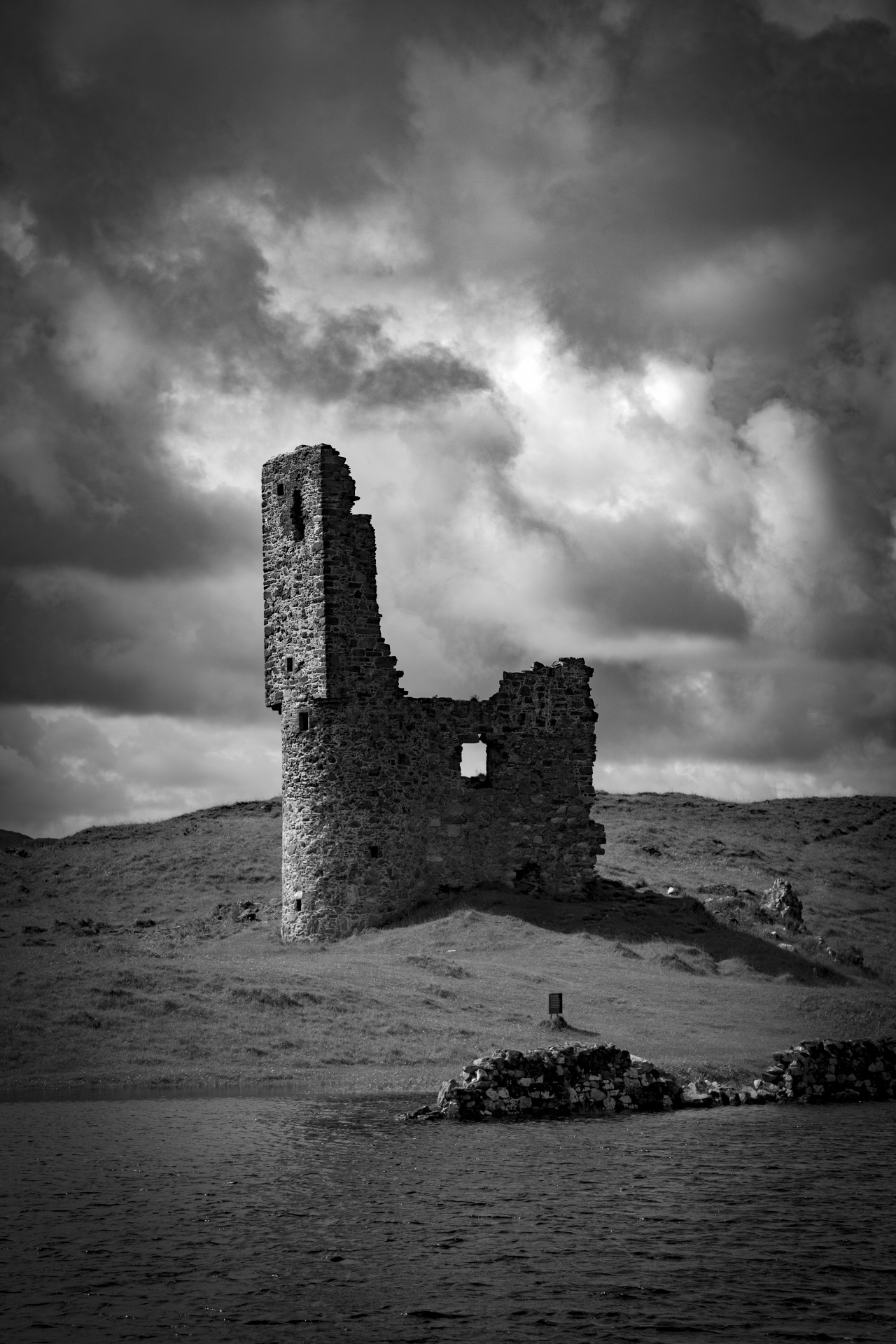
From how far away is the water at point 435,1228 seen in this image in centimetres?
1269

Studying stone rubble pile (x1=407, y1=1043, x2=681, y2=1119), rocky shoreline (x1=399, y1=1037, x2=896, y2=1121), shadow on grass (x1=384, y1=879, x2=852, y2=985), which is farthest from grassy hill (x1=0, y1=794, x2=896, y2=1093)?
stone rubble pile (x1=407, y1=1043, x2=681, y2=1119)

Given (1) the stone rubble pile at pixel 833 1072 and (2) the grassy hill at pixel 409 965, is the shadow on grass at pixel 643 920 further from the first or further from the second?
(1) the stone rubble pile at pixel 833 1072

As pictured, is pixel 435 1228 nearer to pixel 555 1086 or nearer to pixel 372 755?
pixel 555 1086

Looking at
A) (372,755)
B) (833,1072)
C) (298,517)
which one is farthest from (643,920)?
(833,1072)

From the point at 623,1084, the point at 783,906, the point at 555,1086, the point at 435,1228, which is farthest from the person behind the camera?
the point at 783,906

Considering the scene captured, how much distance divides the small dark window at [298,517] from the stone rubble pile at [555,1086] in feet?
103

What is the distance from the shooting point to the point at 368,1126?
2317cm

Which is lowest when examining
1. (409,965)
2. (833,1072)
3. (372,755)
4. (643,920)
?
(833,1072)

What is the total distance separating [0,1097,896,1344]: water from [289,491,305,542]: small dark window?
1290 inches

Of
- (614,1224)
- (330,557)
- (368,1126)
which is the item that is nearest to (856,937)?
(330,557)

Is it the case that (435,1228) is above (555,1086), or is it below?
below

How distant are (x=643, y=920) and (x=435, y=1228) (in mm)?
37211

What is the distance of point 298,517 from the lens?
55.0 meters

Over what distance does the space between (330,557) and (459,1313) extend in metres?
42.3
